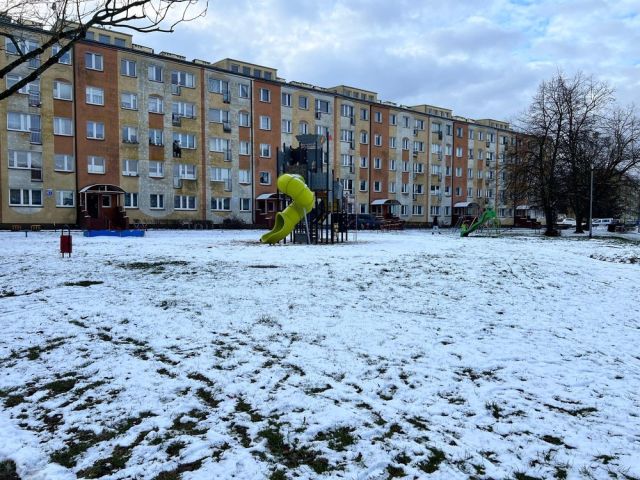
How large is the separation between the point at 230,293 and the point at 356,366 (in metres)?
4.18

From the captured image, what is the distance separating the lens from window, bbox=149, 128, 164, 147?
137ft

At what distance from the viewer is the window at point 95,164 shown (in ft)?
127

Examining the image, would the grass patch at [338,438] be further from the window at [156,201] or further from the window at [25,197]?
the window at [156,201]

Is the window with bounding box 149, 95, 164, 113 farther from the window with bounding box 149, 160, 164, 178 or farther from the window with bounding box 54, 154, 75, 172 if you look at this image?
the window with bounding box 54, 154, 75, 172

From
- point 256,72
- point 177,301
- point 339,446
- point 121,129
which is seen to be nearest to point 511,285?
point 177,301

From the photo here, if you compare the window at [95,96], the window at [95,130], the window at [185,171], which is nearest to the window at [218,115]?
the window at [185,171]

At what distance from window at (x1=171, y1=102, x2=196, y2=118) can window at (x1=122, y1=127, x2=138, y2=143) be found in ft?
12.8

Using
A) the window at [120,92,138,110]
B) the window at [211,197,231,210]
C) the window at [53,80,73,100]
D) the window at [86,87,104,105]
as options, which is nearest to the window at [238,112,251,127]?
the window at [211,197,231,210]

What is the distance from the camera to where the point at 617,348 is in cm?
694

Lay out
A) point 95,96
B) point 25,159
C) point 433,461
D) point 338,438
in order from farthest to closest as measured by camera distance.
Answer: point 95,96, point 25,159, point 338,438, point 433,461

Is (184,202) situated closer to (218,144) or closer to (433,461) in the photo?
(218,144)

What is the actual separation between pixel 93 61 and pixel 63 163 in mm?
8370

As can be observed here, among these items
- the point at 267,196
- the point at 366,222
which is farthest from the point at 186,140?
the point at 366,222

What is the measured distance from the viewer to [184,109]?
4359 centimetres
